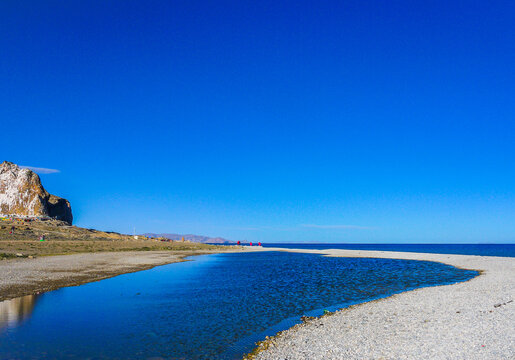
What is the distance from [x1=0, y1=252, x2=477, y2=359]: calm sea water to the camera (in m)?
14.5

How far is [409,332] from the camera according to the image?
15.3m

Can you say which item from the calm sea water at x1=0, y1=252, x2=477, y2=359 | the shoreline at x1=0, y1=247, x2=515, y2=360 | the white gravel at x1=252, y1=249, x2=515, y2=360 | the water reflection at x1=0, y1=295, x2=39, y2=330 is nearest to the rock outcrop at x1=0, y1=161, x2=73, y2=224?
the calm sea water at x1=0, y1=252, x2=477, y2=359

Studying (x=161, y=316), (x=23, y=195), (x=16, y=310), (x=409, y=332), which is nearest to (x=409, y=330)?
(x=409, y=332)

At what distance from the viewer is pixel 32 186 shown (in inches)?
6176

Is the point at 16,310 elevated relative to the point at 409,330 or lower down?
lower down

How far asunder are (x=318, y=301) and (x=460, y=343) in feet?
42.6

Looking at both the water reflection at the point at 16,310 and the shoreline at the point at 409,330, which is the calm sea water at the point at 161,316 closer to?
the water reflection at the point at 16,310

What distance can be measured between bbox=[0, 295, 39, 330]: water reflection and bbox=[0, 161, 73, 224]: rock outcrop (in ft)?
508

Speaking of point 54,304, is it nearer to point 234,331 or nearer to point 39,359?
point 39,359

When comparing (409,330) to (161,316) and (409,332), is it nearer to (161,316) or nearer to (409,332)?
(409,332)

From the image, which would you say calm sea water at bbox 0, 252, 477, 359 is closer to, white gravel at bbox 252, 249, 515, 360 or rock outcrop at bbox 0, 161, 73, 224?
white gravel at bbox 252, 249, 515, 360

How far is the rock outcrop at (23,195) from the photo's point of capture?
151125 millimetres

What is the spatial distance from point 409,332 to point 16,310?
22.9 metres

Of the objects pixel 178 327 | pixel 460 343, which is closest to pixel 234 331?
pixel 178 327
